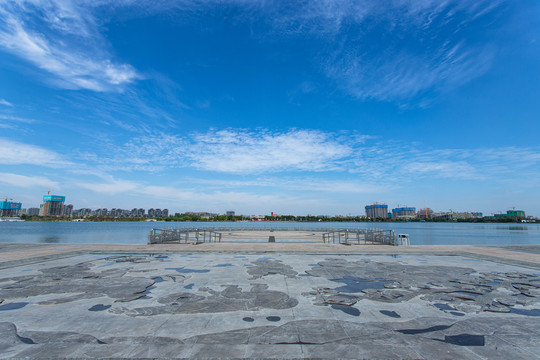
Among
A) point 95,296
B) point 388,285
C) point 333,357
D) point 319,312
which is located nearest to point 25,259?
point 95,296

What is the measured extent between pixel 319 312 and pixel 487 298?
5.06 m

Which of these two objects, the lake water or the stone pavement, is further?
the lake water

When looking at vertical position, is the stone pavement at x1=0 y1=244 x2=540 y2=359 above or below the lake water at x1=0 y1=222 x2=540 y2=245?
above

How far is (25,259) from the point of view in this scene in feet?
42.5

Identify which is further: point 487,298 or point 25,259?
point 25,259

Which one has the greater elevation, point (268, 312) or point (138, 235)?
point (268, 312)

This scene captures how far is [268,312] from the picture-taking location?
6.32 meters

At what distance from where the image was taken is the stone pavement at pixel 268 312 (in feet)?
15.0

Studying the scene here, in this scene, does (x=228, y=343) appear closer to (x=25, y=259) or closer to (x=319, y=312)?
(x=319, y=312)

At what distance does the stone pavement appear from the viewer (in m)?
4.56

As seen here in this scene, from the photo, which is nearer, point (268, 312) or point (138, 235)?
point (268, 312)

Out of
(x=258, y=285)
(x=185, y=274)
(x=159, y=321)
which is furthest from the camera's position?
(x=185, y=274)

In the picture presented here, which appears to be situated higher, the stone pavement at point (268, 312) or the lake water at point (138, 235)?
the stone pavement at point (268, 312)

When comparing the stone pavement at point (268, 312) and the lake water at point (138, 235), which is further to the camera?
the lake water at point (138, 235)
